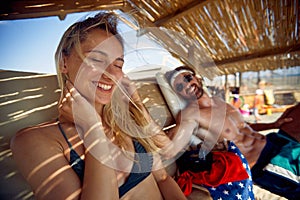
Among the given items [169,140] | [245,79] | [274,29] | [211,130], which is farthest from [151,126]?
[245,79]

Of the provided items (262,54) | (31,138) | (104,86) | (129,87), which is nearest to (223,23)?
(262,54)

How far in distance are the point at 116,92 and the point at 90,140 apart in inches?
12.3

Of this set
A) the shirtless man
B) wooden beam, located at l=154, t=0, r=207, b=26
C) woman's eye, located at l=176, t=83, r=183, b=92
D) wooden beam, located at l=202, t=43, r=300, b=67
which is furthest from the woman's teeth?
wooden beam, located at l=202, t=43, r=300, b=67

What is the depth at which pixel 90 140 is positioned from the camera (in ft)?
2.58

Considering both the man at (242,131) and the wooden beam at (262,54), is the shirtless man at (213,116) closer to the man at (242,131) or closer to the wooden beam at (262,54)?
the man at (242,131)

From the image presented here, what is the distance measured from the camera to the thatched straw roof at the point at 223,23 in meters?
1.69

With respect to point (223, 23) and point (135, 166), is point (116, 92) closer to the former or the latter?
point (135, 166)

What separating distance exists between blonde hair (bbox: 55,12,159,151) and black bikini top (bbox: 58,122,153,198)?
45 mm

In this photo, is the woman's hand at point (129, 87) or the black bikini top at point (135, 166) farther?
the woman's hand at point (129, 87)

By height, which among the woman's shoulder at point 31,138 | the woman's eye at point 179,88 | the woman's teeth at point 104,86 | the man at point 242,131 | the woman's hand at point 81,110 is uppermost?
the woman's teeth at point 104,86

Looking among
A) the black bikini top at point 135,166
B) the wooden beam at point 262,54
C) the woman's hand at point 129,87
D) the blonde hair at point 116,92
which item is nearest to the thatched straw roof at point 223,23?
the wooden beam at point 262,54

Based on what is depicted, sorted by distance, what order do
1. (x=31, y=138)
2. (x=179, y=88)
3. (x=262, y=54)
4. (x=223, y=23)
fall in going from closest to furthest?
(x=31, y=138) → (x=179, y=88) → (x=223, y=23) → (x=262, y=54)

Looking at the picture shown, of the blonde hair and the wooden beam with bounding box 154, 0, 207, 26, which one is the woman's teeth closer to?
the blonde hair

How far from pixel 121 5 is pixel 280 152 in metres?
1.50
